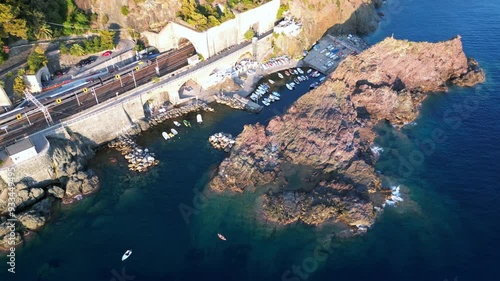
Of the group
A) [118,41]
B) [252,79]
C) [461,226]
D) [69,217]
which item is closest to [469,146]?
[461,226]

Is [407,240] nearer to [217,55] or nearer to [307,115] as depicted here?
[307,115]

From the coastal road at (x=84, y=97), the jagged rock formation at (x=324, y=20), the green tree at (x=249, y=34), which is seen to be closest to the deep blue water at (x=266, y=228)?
the coastal road at (x=84, y=97)

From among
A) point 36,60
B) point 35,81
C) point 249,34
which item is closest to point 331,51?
point 249,34

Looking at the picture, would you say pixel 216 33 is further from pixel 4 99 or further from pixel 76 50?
pixel 4 99

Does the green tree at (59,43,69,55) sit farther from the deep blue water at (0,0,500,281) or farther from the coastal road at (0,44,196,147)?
the deep blue water at (0,0,500,281)

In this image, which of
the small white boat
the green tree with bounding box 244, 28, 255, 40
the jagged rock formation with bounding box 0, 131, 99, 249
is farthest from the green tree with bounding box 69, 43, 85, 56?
the small white boat

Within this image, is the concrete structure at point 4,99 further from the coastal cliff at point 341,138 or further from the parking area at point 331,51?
the parking area at point 331,51
